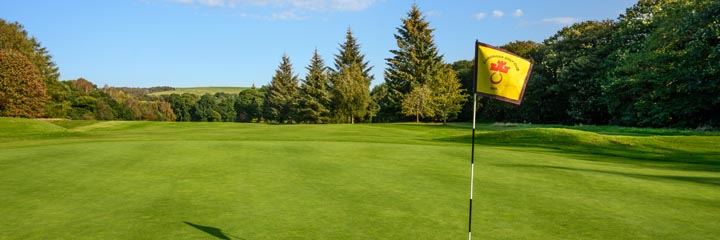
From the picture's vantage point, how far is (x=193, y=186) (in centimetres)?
850

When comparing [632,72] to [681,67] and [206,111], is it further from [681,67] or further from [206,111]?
[206,111]

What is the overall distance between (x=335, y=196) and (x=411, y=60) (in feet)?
185

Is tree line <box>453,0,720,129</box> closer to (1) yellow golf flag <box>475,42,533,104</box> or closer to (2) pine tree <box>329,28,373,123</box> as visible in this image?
(2) pine tree <box>329,28,373,123</box>

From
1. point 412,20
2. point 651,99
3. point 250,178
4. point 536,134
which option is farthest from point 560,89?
point 250,178

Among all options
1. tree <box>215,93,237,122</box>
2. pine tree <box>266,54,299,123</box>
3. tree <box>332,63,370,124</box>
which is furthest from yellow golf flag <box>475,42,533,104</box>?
Answer: tree <box>215,93,237,122</box>

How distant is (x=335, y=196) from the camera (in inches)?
289

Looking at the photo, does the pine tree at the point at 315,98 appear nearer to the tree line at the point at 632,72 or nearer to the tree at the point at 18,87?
the tree line at the point at 632,72

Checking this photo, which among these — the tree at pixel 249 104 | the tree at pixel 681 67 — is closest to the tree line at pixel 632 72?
the tree at pixel 681 67

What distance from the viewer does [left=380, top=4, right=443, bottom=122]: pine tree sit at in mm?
62031

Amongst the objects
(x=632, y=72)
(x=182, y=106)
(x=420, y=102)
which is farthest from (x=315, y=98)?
(x=182, y=106)

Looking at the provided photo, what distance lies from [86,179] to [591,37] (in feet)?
→ 177

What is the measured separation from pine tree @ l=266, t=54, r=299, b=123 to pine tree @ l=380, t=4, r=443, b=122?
61.3 feet

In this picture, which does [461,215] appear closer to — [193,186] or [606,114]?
[193,186]

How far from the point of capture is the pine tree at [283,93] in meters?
75.0
